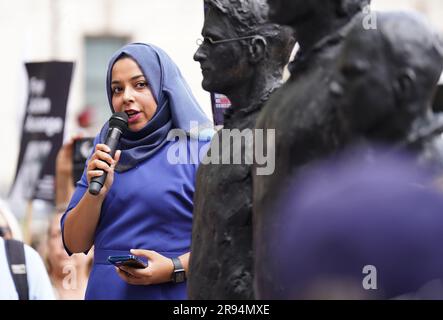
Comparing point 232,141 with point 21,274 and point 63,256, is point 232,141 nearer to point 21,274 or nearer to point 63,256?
point 21,274

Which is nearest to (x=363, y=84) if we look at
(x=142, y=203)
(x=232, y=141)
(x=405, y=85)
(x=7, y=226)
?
(x=405, y=85)

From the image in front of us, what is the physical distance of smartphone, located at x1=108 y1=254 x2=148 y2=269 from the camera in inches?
141

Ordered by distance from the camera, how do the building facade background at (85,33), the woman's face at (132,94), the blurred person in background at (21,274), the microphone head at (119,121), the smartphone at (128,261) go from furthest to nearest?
the building facade background at (85,33)
the blurred person in background at (21,274)
the woman's face at (132,94)
the microphone head at (119,121)
the smartphone at (128,261)

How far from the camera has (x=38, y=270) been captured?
478 centimetres

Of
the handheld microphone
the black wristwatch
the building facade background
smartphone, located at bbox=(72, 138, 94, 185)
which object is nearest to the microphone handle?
the handheld microphone

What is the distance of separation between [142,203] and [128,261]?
9.4 inches

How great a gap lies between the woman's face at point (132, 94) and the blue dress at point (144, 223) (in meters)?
0.20

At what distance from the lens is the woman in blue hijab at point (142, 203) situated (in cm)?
371

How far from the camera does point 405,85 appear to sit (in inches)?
83.9

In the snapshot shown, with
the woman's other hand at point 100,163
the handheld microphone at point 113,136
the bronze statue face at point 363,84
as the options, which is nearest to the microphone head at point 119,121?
the handheld microphone at point 113,136

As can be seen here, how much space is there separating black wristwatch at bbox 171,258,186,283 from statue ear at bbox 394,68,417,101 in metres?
1.68

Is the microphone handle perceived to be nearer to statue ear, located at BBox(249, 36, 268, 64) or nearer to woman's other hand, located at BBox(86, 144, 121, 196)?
woman's other hand, located at BBox(86, 144, 121, 196)

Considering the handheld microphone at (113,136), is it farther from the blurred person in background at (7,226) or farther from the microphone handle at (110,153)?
the blurred person in background at (7,226)

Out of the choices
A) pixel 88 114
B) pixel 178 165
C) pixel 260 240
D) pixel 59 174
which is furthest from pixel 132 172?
pixel 88 114
